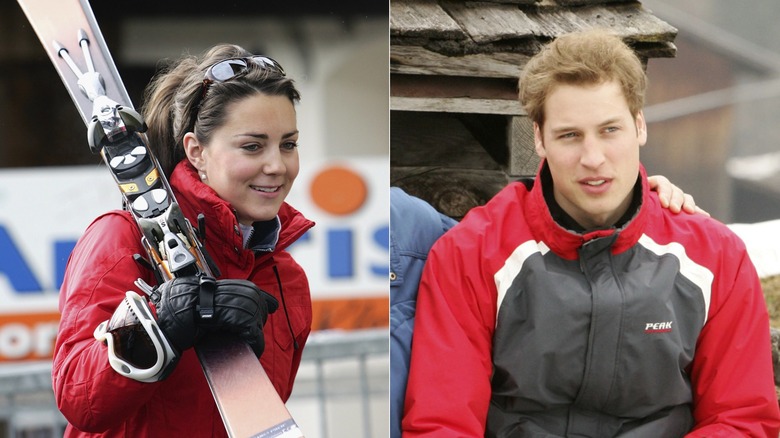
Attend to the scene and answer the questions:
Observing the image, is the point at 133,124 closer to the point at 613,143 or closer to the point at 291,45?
the point at 291,45

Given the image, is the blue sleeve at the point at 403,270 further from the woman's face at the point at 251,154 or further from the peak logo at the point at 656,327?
the peak logo at the point at 656,327

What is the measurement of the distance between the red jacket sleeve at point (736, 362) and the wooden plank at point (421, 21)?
2.79ft

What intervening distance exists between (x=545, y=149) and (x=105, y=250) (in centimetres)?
95

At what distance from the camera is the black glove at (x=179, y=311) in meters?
1.93

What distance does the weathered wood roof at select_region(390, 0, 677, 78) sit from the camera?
9.20ft

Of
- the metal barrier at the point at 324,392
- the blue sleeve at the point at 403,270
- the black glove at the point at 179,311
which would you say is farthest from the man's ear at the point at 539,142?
the black glove at the point at 179,311

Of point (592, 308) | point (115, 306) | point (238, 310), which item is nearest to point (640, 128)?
point (592, 308)

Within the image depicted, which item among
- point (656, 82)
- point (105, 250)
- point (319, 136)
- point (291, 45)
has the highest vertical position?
point (291, 45)

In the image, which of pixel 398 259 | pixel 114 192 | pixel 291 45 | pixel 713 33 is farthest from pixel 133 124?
pixel 713 33

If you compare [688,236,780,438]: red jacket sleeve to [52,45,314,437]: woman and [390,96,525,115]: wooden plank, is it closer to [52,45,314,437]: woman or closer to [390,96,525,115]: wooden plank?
[390,96,525,115]: wooden plank

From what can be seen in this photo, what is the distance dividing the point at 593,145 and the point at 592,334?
0.39 meters

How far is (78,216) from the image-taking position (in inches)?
89.4

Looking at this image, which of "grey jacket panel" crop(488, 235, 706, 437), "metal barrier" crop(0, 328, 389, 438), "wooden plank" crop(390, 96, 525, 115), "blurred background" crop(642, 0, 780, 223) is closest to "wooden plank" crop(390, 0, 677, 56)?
"wooden plank" crop(390, 96, 525, 115)

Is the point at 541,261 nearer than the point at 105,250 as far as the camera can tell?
No
